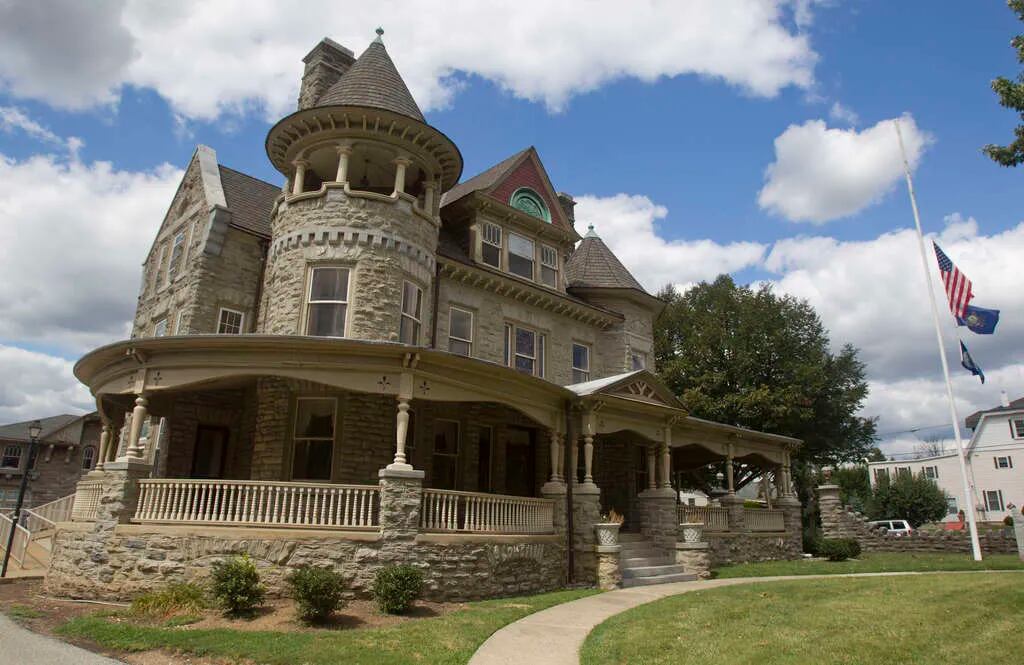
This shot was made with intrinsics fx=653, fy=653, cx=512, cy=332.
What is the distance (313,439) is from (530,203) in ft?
38.1

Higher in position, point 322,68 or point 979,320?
point 322,68

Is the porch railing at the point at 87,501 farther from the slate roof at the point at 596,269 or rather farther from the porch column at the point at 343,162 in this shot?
the slate roof at the point at 596,269

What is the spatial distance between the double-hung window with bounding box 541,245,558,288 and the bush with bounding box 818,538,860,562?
1286 centimetres

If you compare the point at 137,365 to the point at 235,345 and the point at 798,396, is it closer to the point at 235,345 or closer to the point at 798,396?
the point at 235,345

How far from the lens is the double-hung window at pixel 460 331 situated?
19.3 m

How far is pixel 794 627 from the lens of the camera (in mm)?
9219

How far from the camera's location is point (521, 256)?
22172 millimetres

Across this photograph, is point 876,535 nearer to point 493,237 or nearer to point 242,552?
point 493,237

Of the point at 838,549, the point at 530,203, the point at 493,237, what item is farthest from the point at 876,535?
the point at 493,237

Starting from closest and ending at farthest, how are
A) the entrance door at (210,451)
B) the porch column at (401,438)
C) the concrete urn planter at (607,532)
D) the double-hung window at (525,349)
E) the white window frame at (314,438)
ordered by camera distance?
the porch column at (401,438), the white window frame at (314,438), the concrete urn planter at (607,532), the entrance door at (210,451), the double-hung window at (525,349)

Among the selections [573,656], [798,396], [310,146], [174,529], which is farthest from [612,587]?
[798,396]

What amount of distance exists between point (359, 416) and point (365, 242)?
448cm

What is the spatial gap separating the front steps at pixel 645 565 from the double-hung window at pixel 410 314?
7.65 metres

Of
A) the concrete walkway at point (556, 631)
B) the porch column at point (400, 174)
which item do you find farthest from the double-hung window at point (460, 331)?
the concrete walkway at point (556, 631)
